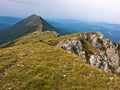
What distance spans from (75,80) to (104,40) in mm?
99633

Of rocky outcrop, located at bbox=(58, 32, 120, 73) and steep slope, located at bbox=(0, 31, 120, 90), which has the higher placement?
steep slope, located at bbox=(0, 31, 120, 90)

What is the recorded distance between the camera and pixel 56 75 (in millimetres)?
41125

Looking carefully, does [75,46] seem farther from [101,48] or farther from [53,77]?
[53,77]

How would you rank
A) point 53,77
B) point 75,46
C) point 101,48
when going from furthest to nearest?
point 101,48 → point 75,46 → point 53,77

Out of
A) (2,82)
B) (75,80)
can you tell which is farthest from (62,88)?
(2,82)

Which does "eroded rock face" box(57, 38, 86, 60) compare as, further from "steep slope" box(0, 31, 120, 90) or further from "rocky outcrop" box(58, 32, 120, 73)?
"steep slope" box(0, 31, 120, 90)

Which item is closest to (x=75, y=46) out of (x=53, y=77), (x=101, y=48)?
(x=101, y=48)

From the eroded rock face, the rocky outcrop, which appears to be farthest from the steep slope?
the rocky outcrop

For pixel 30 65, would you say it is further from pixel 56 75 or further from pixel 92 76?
pixel 92 76

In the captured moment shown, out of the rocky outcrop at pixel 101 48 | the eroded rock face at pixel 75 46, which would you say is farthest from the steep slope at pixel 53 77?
the rocky outcrop at pixel 101 48

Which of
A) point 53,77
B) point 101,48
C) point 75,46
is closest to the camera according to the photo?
point 53,77

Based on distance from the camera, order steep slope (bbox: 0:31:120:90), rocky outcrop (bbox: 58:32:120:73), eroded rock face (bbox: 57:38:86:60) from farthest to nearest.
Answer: rocky outcrop (bbox: 58:32:120:73)
eroded rock face (bbox: 57:38:86:60)
steep slope (bbox: 0:31:120:90)

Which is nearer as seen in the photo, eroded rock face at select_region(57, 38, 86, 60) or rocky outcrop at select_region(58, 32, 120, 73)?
eroded rock face at select_region(57, 38, 86, 60)

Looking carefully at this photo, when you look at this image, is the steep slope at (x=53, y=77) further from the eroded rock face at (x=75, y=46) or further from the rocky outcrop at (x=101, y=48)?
the rocky outcrop at (x=101, y=48)
